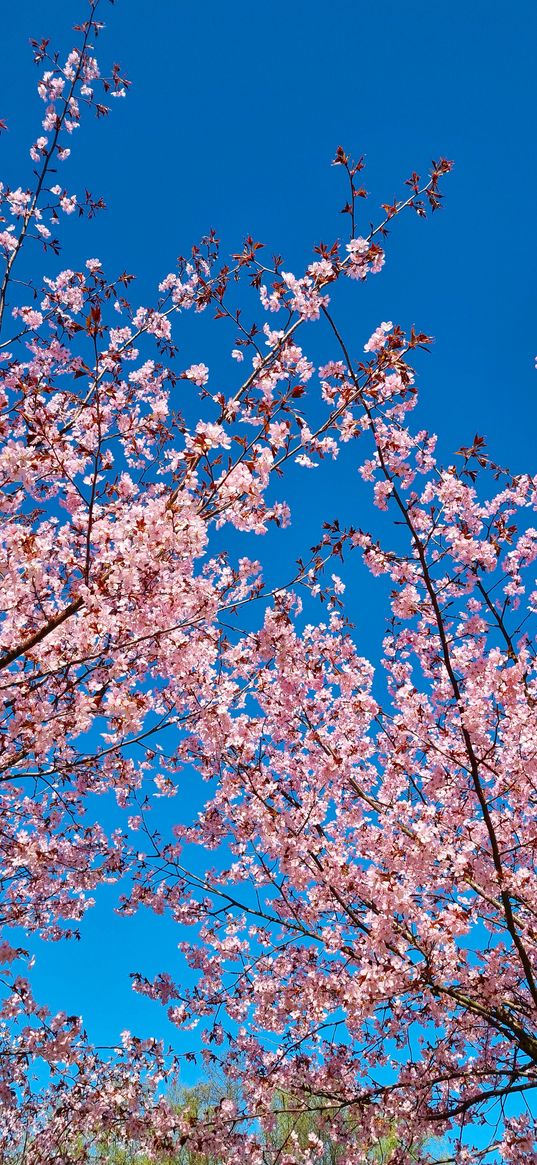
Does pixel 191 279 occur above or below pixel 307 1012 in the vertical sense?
above

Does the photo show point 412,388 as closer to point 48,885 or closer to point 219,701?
point 219,701

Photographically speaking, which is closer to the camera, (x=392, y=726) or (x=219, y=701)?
(x=219, y=701)

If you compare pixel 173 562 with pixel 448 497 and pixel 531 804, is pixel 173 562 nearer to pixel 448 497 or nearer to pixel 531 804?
pixel 448 497

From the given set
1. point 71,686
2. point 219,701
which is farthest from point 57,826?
point 71,686

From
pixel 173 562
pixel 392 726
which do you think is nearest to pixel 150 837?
pixel 392 726

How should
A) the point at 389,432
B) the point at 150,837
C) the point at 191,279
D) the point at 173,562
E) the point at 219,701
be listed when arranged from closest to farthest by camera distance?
the point at 173,562, the point at 389,432, the point at 219,701, the point at 191,279, the point at 150,837

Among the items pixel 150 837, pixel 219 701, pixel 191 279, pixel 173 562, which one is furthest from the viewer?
pixel 150 837

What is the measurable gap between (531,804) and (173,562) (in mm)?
4501

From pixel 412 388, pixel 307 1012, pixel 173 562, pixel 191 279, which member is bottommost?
pixel 307 1012

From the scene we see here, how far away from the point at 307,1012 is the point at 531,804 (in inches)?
112

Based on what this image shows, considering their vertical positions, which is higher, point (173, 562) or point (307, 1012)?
point (173, 562)

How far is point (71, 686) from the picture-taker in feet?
16.5

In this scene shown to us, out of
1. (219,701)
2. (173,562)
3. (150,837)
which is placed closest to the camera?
(173,562)

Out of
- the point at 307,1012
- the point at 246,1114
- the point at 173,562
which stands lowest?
the point at 246,1114
